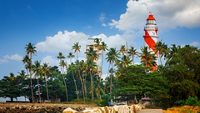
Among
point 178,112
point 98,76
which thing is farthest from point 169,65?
point 98,76

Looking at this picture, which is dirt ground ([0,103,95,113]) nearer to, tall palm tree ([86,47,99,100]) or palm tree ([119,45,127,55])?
tall palm tree ([86,47,99,100])

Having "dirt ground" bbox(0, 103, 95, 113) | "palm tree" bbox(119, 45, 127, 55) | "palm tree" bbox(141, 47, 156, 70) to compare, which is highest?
"palm tree" bbox(119, 45, 127, 55)

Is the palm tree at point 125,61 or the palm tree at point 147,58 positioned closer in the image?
the palm tree at point 147,58

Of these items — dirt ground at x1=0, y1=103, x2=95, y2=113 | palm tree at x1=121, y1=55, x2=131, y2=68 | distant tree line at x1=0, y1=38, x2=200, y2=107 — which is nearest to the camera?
distant tree line at x1=0, y1=38, x2=200, y2=107

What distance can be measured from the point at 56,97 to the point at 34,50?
58.3 ft

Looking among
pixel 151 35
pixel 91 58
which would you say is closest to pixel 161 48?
pixel 151 35

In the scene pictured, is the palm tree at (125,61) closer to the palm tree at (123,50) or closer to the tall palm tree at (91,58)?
the palm tree at (123,50)

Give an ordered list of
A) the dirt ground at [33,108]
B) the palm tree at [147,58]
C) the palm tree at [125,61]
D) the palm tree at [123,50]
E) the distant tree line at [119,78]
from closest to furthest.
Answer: the distant tree line at [119,78] < the dirt ground at [33,108] < the palm tree at [147,58] < the palm tree at [125,61] < the palm tree at [123,50]

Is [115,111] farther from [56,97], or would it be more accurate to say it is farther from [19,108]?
[56,97]

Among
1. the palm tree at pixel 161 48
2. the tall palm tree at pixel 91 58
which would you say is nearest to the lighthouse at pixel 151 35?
the palm tree at pixel 161 48

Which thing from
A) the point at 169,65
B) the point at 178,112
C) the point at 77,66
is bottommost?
the point at 178,112

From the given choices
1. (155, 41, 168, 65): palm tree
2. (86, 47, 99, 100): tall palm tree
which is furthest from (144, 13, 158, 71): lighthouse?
(86, 47, 99, 100): tall palm tree

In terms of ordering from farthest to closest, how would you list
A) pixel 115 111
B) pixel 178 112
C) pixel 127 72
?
1. pixel 127 72
2. pixel 178 112
3. pixel 115 111

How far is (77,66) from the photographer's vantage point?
13162 centimetres
